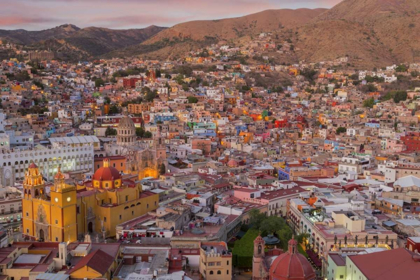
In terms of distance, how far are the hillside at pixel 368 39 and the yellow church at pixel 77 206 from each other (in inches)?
4251

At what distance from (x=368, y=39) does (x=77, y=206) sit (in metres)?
128

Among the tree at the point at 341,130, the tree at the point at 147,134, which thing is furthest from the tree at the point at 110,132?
the tree at the point at 341,130

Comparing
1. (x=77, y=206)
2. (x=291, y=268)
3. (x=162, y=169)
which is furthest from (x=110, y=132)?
(x=291, y=268)

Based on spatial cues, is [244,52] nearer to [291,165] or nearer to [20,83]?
[20,83]

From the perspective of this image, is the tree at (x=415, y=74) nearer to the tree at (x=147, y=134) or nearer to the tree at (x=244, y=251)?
the tree at (x=147, y=134)

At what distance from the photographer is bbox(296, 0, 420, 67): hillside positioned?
451 feet

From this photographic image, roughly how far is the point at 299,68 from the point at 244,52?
20.5 meters

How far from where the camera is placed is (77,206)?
34156mm

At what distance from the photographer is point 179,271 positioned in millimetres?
27422

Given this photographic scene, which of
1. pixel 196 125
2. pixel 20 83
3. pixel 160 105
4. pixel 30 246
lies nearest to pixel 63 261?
pixel 30 246

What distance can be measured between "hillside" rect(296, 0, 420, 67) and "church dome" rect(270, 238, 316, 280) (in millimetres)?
114737

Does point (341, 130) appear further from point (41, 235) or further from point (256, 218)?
point (41, 235)

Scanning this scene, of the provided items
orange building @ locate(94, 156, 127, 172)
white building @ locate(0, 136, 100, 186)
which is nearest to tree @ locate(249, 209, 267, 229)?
orange building @ locate(94, 156, 127, 172)

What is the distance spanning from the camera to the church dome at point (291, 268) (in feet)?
82.2
